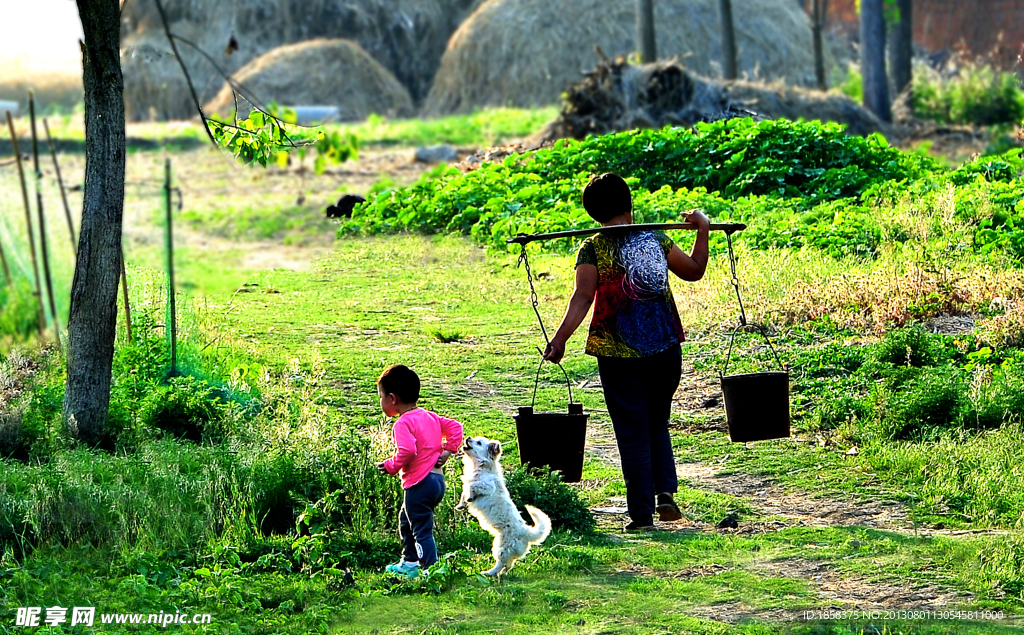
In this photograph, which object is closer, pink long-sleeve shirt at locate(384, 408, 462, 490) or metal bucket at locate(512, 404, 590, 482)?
pink long-sleeve shirt at locate(384, 408, 462, 490)

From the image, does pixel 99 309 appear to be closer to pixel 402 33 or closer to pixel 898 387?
pixel 898 387

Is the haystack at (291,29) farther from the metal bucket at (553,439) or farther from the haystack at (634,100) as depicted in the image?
the metal bucket at (553,439)

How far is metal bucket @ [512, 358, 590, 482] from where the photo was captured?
6.21 meters

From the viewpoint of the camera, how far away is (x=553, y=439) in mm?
6273

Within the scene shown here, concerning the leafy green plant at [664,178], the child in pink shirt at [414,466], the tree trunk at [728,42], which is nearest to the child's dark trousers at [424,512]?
the child in pink shirt at [414,466]

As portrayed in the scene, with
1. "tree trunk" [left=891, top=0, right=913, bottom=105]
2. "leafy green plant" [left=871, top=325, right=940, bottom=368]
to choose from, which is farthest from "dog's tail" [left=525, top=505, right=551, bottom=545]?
"tree trunk" [left=891, top=0, right=913, bottom=105]

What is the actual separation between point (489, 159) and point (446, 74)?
48.2 feet

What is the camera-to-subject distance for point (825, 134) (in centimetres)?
1636

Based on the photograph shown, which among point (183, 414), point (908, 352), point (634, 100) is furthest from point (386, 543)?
point (634, 100)

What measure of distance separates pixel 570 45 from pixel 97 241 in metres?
26.7

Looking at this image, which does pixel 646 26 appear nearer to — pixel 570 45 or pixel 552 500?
pixel 570 45

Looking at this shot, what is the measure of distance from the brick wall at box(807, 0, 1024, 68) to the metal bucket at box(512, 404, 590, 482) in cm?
3232

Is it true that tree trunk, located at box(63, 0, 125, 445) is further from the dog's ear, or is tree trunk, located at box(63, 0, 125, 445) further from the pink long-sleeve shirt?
the dog's ear

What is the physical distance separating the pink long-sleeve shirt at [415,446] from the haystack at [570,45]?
26.6 meters
